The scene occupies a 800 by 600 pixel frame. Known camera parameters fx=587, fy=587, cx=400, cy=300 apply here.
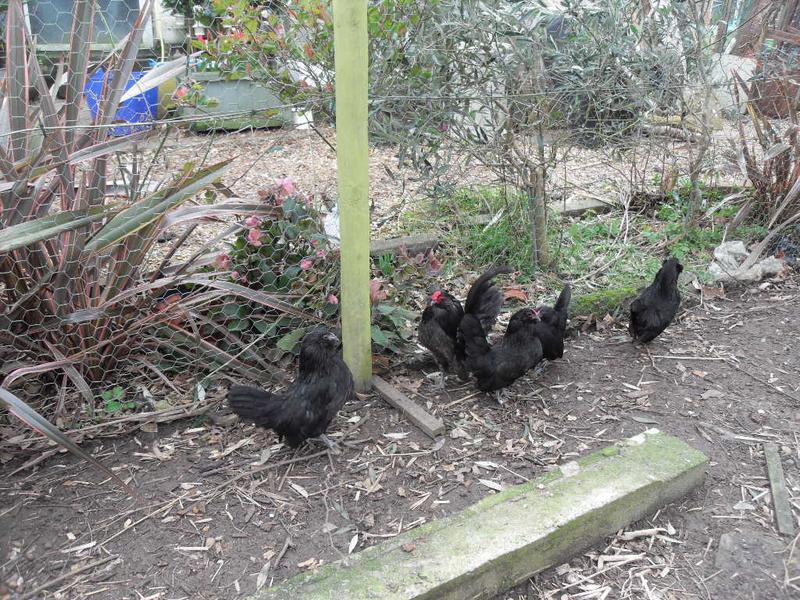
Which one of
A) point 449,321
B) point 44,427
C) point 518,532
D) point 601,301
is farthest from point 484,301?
point 44,427

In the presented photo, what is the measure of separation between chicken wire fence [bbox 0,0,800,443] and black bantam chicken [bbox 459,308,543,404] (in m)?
0.43

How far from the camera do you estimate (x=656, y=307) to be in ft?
10.5

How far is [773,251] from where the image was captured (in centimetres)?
432

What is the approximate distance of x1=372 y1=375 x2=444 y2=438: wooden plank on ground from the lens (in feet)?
8.48

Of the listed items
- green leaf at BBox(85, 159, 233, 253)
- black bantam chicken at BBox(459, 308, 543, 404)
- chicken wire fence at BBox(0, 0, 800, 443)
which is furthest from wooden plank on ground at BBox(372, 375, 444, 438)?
green leaf at BBox(85, 159, 233, 253)

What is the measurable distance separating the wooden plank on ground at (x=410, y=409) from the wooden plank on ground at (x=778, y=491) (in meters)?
1.31

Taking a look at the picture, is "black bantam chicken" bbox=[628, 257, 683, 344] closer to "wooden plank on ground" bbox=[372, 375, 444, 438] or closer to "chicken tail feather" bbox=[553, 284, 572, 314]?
"chicken tail feather" bbox=[553, 284, 572, 314]

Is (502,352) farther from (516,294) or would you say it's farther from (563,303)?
(516,294)

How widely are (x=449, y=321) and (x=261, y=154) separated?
1.34m

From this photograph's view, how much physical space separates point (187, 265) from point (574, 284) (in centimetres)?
239

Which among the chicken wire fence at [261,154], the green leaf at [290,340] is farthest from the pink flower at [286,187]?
the green leaf at [290,340]

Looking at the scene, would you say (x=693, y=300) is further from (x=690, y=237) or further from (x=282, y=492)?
(x=282, y=492)

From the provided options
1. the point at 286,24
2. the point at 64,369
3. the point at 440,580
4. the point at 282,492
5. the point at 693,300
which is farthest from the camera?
the point at 693,300

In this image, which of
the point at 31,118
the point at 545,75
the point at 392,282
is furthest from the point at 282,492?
the point at 545,75
